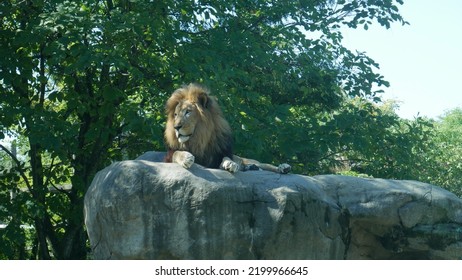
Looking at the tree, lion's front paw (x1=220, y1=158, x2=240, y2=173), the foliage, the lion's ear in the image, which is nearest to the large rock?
lion's front paw (x1=220, y1=158, x2=240, y2=173)

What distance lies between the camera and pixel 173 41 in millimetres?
11641

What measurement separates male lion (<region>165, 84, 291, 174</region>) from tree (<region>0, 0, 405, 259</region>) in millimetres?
1845

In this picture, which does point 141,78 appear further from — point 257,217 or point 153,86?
point 257,217

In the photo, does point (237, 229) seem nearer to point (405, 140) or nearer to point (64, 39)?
point (64, 39)

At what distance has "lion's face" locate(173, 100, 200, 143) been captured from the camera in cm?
872

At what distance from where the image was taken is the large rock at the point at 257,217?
305 inches

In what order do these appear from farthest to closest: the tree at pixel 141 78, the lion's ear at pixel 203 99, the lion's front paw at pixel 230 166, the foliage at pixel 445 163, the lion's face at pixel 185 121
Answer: the foliage at pixel 445 163 < the tree at pixel 141 78 < the lion's ear at pixel 203 99 < the lion's face at pixel 185 121 < the lion's front paw at pixel 230 166

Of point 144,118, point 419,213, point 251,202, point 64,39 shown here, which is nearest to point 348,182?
point 419,213

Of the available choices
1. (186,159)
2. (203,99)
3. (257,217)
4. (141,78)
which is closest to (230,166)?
(186,159)

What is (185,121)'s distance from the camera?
8734 mm

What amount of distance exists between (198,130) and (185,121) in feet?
0.75

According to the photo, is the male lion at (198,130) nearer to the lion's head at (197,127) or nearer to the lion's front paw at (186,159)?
the lion's head at (197,127)

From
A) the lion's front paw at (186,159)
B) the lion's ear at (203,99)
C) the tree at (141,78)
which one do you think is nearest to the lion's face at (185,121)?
the lion's ear at (203,99)

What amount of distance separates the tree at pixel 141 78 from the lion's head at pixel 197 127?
1.85 metres
